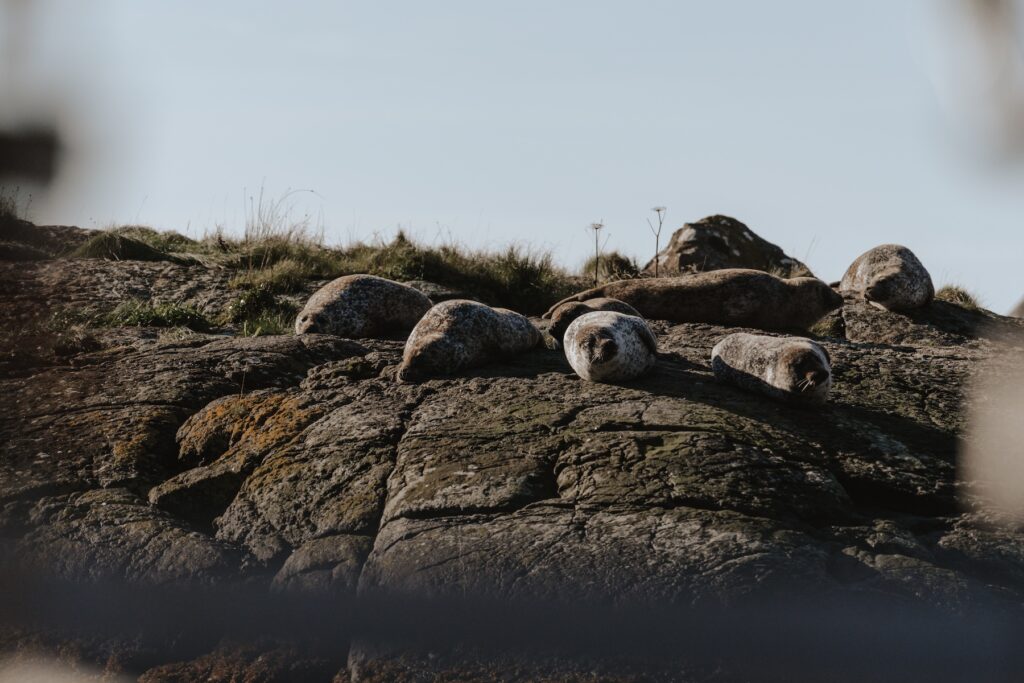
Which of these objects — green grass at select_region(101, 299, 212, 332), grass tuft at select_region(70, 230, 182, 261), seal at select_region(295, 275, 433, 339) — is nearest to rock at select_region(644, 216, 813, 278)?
seal at select_region(295, 275, 433, 339)

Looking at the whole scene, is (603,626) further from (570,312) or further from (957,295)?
(957,295)

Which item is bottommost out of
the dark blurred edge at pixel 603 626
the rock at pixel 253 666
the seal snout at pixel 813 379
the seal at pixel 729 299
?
the rock at pixel 253 666

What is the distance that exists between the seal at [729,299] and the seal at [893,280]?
2427mm

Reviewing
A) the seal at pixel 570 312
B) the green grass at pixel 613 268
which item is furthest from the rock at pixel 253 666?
the green grass at pixel 613 268

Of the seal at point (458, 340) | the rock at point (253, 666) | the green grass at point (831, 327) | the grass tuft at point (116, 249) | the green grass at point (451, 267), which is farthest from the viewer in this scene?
the green grass at point (451, 267)

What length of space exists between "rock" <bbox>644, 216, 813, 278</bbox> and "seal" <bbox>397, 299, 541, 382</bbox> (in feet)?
27.0

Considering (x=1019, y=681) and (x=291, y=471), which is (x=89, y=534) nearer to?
(x=291, y=471)

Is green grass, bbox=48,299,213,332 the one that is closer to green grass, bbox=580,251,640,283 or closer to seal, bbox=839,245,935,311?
green grass, bbox=580,251,640,283

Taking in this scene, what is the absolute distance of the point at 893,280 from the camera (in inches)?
484

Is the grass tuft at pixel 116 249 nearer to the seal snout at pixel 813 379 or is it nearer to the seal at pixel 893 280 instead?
the seal at pixel 893 280

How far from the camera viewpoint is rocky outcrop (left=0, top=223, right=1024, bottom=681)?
14.9 ft

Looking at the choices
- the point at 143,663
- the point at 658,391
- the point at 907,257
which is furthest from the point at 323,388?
the point at 907,257

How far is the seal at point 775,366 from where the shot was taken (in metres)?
6.69

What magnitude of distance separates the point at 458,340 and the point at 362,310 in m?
2.05
